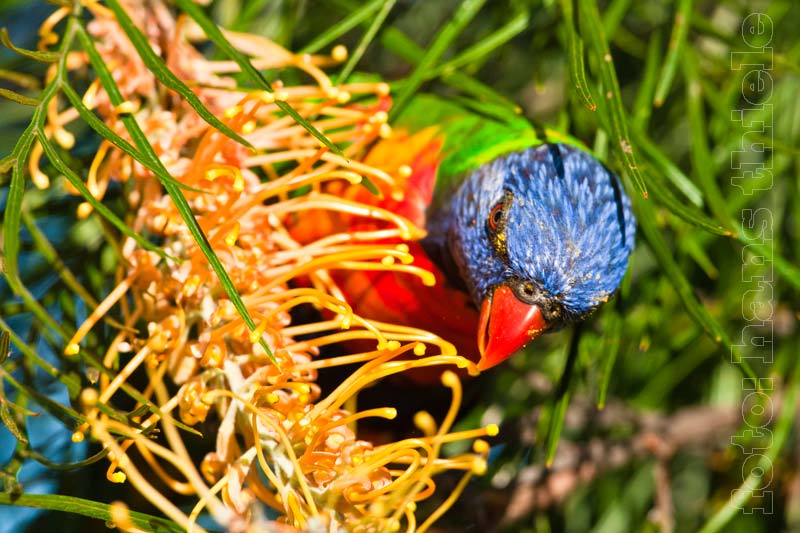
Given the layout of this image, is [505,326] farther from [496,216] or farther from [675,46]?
[675,46]

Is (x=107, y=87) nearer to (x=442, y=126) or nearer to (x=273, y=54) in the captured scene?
(x=273, y=54)

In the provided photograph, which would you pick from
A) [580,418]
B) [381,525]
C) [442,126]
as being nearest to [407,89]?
[442,126]

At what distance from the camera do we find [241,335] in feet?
3.06

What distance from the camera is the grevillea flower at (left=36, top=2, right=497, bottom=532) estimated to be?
2.68ft

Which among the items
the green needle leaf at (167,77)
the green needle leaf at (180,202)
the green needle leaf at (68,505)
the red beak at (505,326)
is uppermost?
the green needle leaf at (167,77)

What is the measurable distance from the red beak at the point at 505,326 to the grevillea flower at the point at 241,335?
224 mm

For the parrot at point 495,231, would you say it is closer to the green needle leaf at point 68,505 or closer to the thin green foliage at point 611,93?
the thin green foliage at point 611,93

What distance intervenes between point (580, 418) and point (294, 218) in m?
0.80

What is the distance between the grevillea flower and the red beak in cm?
22

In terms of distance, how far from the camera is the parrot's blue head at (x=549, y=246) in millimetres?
1209

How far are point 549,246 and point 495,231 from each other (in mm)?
123

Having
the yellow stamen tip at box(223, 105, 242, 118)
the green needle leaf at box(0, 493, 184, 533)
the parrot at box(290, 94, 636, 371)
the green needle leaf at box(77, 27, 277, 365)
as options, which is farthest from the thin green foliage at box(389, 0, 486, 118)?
the green needle leaf at box(0, 493, 184, 533)

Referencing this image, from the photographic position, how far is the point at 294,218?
142 cm

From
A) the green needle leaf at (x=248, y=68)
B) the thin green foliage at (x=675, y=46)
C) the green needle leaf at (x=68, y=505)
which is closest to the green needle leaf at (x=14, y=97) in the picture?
the green needle leaf at (x=248, y=68)
